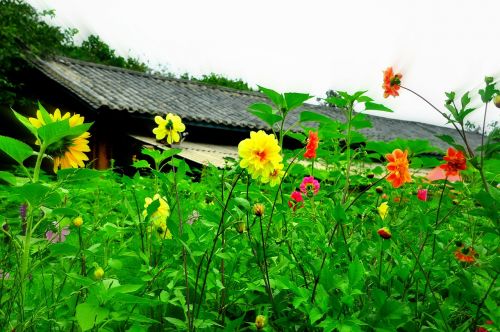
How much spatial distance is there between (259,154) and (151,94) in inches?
326

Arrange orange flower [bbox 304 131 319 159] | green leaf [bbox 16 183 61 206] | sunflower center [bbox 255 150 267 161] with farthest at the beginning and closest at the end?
1. orange flower [bbox 304 131 319 159]
2. sunflower center [bbox 255 150 267 161]
3. green leaf [bbox 16 183 61 206]

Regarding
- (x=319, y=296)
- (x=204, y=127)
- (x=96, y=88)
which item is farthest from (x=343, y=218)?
(x=96, y=88)

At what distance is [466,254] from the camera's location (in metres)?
1.06

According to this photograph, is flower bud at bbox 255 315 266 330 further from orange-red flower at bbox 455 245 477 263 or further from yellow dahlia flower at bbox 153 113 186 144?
orange-red flower at bbox 455 245 477 263

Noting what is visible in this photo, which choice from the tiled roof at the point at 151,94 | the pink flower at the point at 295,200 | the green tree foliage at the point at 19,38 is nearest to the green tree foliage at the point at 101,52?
the tiled roof at the point at 151,94

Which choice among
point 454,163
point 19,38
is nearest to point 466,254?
point 454,163

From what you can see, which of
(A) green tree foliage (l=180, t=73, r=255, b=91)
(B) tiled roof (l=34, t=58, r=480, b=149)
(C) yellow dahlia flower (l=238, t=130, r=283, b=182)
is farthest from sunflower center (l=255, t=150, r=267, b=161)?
(A) green tree foliage (l=180, t=73, r=255, b=91)

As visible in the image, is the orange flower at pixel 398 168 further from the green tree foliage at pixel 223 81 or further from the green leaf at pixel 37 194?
the green tree foliage at pixel 223 81

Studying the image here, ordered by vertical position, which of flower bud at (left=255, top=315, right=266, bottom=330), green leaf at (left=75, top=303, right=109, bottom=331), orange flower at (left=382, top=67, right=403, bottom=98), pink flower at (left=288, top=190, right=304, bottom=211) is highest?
orange flower at (left=382, top=67, right=403, bottom=98)

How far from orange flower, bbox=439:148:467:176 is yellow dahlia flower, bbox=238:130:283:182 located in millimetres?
436

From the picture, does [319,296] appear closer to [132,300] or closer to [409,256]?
[132,300]

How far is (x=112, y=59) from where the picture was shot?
1981 centimetres

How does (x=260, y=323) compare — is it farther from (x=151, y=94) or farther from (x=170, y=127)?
(x=151, y=94)

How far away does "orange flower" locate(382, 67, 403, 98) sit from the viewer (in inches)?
45.9
